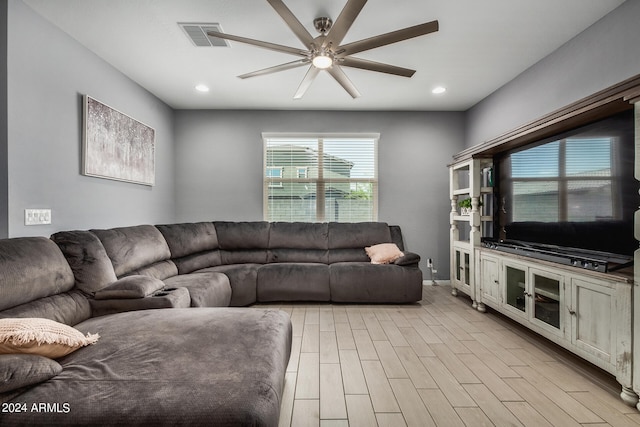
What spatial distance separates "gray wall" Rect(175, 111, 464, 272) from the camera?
Answer: 14.9 ft

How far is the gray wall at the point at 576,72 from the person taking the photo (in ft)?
7.05

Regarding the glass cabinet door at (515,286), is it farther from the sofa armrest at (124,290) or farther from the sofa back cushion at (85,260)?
the sofa back cushion at (85,260)

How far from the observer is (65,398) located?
1.03 metres

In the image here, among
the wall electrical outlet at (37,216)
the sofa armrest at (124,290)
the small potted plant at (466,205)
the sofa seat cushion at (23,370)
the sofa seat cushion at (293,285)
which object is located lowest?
the sofa seat cushion at (293,285)

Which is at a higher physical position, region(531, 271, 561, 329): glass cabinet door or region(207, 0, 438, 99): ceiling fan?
region(207, 0, 438, 99): ceiling fan

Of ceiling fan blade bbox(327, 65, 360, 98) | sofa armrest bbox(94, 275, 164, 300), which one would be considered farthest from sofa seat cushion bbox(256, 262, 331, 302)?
ceiling fan blade bbox(327, 65, 360, 98)

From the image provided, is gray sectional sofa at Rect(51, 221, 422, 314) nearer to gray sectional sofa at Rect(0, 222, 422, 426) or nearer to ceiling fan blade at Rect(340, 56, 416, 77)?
gray sectional sofa at Rect(0, 222, 422, 426)

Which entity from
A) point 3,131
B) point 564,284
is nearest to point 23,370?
point 3,131

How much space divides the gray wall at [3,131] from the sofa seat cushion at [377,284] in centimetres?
294

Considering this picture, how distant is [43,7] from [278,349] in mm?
3014

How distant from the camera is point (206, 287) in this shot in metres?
2.73

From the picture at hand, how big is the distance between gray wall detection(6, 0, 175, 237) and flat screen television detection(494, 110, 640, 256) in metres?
4.19

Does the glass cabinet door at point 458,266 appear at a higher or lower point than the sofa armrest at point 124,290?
lower

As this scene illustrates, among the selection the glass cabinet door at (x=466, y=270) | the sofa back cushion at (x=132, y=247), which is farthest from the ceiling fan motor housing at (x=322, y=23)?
the glass cabinet door at (x=466, y=270)
